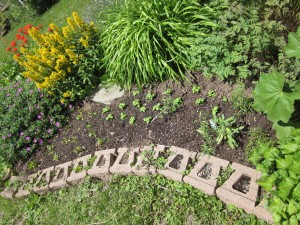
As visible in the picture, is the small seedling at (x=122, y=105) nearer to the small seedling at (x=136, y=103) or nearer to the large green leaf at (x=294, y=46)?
the small seedling at (x=136, y=103)

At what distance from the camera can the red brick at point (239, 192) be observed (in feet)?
8.98

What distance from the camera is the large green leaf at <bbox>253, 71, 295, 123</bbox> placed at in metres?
2.49

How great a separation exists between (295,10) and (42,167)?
3814mm

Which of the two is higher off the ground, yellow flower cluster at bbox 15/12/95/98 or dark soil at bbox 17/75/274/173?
yellow flower cluster at bbox 15/12/95/98

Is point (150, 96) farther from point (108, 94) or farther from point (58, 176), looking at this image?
point (58, 176)

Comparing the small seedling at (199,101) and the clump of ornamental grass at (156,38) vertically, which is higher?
the clump of ornamental grass at (156,38)

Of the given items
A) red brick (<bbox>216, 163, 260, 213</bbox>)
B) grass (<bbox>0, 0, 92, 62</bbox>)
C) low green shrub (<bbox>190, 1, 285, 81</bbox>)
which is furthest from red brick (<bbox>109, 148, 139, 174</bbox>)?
grass (<bbox>0, 0, 92, 62</bbox>)

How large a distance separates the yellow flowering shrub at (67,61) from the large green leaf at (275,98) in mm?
2800

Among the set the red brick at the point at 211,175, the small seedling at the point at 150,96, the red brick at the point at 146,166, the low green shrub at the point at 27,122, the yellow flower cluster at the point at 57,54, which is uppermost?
the yellow flower cluster at the point at 57,54

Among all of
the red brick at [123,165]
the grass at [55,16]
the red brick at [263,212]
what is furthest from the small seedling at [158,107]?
the grass at [55,16]

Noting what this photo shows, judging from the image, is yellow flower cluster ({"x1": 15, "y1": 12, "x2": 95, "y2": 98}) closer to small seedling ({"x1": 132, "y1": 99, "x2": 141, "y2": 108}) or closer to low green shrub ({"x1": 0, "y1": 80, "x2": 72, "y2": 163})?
low green shrub ({"x1": 0, "y1": 80, "x2": 72, "y2": 163})

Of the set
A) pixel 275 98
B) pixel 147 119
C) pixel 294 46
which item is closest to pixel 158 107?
pixel 147 119

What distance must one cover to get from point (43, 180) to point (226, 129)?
2424 mm

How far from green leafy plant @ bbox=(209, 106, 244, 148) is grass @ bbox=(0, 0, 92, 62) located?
475 cm
